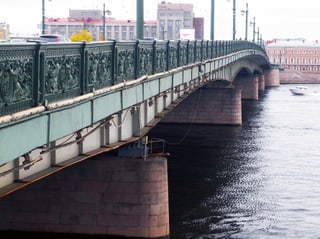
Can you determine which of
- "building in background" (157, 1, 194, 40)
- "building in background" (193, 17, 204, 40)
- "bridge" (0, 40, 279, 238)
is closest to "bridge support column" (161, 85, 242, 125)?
"bridge" (0, 40, 279, 238)

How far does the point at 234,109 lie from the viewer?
52.1 meters

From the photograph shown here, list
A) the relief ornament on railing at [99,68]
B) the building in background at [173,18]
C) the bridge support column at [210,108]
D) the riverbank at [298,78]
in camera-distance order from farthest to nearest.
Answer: the building in background at [173,18], the riverbank at [298,78], the bridge support column at [210,108], the relief ornament on railing at [99,68]

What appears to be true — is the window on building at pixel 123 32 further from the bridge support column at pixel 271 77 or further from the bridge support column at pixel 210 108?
the bridge support column at pixel 210 108

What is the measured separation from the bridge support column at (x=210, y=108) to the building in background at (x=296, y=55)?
112719 mm

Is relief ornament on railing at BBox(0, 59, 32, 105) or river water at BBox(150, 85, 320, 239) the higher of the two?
relief ornament on railing at BBox(0, 59, 32, 105)

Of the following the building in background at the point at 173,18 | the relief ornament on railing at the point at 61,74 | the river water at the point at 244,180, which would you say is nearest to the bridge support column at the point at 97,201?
the river water at the point at 244,180

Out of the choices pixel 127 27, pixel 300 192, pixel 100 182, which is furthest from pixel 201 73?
pixel 127 27

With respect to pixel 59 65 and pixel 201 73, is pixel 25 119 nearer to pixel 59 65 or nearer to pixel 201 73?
pixel 59 65

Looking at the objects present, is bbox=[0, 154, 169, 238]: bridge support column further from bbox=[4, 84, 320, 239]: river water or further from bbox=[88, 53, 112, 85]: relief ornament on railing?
bbox=[88, 53, 112, 85]: relief ornament on railing

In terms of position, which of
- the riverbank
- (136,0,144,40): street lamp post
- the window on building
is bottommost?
the riverbank

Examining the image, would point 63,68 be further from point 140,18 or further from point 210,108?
point 210,108

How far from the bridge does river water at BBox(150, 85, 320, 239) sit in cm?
219

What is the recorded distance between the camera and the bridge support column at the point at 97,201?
62.4 feet

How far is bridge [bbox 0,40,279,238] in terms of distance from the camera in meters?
10.7
